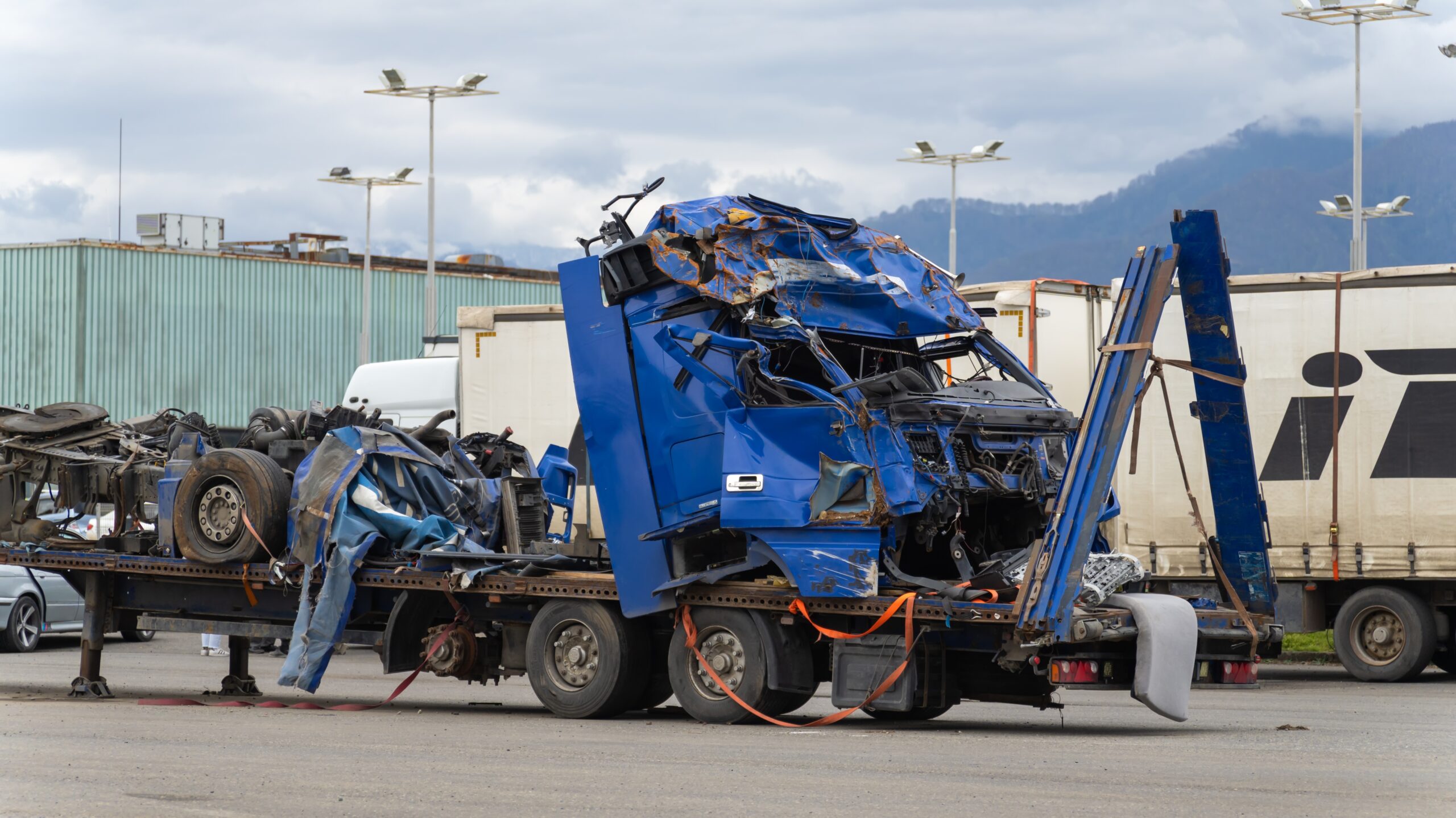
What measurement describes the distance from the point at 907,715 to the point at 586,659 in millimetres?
2341

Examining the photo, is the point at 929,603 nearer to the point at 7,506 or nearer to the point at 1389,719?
the point at 1389,719

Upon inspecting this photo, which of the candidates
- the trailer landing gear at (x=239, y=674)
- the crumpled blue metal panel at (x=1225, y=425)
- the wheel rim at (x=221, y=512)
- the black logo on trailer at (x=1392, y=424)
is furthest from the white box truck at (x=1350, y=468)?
the wheel rim at (x=221, y=512)

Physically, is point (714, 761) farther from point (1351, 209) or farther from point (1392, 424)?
point (1351, 209)

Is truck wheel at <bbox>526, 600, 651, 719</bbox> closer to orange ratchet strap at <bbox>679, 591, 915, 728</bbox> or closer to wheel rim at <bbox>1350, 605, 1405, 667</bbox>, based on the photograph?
orange ratchet strap at <bbox>679, 591, 915, 728</bbox>

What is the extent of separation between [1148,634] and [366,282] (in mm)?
36411

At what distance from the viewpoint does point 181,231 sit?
56.5m

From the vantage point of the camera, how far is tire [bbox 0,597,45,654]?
21.3m

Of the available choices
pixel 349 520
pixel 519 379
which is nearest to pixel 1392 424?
pixel 349 520

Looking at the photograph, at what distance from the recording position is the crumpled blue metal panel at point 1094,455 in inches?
433

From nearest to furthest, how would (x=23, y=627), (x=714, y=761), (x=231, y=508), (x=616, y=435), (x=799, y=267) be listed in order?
(x=714, y=761), (x=799, y=267), (x=616, y=435), (x=231, y=508), (x=23, y=627)

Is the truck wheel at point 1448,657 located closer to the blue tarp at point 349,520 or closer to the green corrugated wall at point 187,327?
the blue tarp at point 349,520

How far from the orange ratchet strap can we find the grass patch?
1043 centimetres

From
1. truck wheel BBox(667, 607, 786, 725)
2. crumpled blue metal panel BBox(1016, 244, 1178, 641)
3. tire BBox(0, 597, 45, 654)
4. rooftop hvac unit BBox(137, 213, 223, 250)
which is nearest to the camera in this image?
crumpled blue metal panel BBox(1016, 244, 1178, 641)

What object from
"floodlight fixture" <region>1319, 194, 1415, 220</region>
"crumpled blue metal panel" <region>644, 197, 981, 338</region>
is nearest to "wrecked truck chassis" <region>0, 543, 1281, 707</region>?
"crumpled blue metal panel" <region>644, 197, 981, 338</region>
